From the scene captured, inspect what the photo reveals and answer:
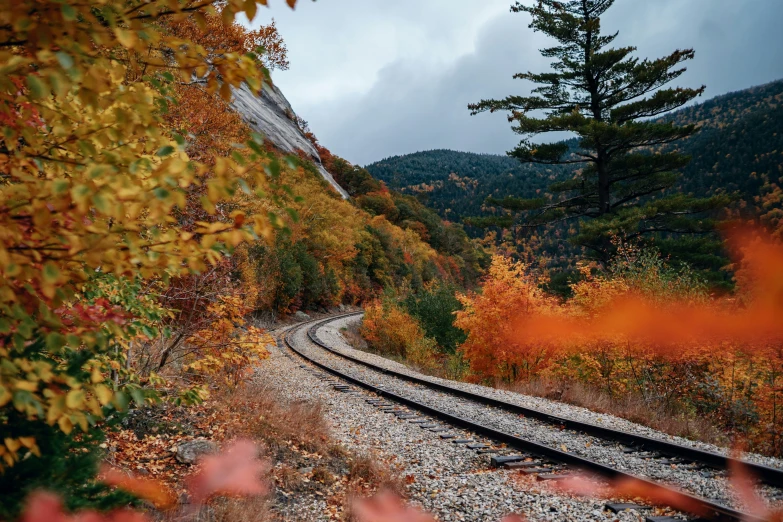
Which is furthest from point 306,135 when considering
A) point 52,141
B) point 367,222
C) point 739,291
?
point 52,141

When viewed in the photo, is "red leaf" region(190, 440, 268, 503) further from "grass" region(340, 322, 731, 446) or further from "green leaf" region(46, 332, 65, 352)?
"grass" region(340, 322, 731, 446)

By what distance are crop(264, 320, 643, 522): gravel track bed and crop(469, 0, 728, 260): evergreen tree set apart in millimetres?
12190

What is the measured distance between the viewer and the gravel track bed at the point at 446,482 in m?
4.73

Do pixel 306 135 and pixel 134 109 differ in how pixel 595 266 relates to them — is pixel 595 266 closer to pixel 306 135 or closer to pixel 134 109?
pixel 134 109

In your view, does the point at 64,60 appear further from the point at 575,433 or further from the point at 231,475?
the point at 575,433

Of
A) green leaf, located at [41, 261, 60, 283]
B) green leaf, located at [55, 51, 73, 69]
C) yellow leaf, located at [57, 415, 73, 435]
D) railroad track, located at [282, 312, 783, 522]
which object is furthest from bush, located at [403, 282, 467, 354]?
green leaf, located at [55, 51, 73, 69]

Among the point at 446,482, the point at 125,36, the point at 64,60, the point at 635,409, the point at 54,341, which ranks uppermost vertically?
the point at 125,36

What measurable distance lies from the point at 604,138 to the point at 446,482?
15.1 m

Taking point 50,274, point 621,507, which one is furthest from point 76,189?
point 621,507

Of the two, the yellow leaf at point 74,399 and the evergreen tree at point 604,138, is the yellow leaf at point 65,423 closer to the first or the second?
the yellow leaf at point 74,399

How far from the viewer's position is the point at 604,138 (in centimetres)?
1661

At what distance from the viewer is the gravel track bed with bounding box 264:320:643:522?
4.73 meters

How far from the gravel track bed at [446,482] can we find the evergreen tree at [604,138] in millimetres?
12190

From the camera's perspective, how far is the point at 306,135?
3125 inches
